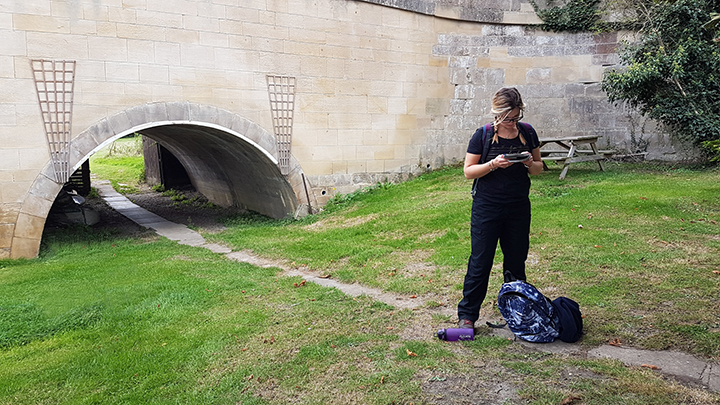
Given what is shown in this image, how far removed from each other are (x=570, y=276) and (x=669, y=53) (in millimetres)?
Result: 7348

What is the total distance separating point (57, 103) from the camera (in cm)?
830

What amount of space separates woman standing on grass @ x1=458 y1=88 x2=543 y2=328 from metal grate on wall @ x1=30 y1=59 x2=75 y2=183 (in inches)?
278

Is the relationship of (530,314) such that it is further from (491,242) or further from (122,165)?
(122,165)

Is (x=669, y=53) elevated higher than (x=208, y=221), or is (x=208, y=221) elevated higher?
(x=669, y=53)

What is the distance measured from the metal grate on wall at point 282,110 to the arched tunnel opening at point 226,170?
0.87 ft

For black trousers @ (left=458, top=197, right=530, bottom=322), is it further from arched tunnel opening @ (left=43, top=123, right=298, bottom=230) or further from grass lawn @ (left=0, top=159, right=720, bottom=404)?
arched tunnel opening @ (left=43, top=123, right=298, bottom=230)

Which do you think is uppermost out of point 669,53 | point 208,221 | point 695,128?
point 669,53

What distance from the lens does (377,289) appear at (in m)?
5.91

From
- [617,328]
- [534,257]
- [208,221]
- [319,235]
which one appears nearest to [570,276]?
[534,257]

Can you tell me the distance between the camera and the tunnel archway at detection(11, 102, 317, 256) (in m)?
8.34

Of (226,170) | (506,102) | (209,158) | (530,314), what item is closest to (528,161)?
(506,102)

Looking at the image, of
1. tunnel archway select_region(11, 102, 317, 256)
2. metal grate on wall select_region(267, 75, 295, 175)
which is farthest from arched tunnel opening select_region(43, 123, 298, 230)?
metal grate on wall select_region(267, 75, 295, 175)

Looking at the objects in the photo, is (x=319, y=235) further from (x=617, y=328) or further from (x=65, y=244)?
(x=617, y=328)

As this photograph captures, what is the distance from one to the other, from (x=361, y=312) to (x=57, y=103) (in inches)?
251
